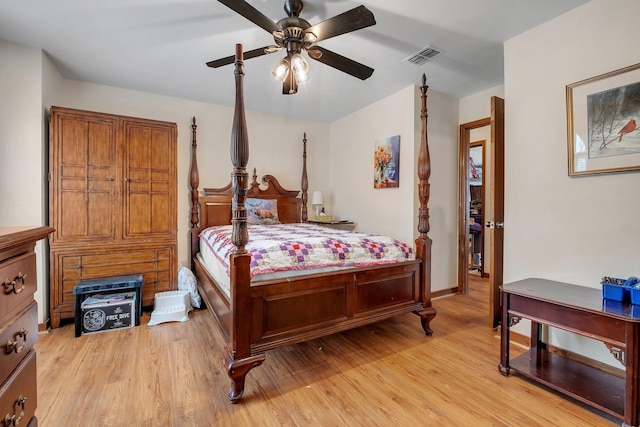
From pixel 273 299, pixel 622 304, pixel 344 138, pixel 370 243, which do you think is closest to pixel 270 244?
pixel 273 299

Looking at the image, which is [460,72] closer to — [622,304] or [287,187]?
[622,304]

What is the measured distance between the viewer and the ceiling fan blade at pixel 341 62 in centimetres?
212

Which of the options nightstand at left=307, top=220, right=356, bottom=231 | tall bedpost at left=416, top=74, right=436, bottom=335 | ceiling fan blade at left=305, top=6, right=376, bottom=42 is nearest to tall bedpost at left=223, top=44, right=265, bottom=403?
ceiling fan blade at left=305, top=6, right=376, bottom=42

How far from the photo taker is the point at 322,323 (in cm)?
212

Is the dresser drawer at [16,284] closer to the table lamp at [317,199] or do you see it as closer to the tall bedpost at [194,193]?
the tall bedpost at [194,193]

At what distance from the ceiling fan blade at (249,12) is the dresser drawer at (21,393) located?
1.85 metres

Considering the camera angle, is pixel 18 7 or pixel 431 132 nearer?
pixel 18 7

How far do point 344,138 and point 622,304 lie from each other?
3829 millimetres

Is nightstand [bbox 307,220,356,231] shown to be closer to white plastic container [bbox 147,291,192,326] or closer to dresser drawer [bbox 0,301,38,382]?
white plastic container [bbox 147,291,192,326]

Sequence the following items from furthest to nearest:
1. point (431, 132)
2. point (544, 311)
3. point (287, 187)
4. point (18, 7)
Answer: point (287, 187), point (431, 132), point (18, 7), point (544, 311)

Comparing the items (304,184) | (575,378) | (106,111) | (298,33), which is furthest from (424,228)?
(106,111)

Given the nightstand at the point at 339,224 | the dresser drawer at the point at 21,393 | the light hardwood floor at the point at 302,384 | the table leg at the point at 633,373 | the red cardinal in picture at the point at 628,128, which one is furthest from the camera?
the nightstand at the point at 339,224

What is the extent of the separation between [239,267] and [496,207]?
2.43 metres

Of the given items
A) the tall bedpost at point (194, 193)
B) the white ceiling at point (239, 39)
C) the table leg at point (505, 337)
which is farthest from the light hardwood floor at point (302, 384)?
the white ceiling at point (239, 39)
